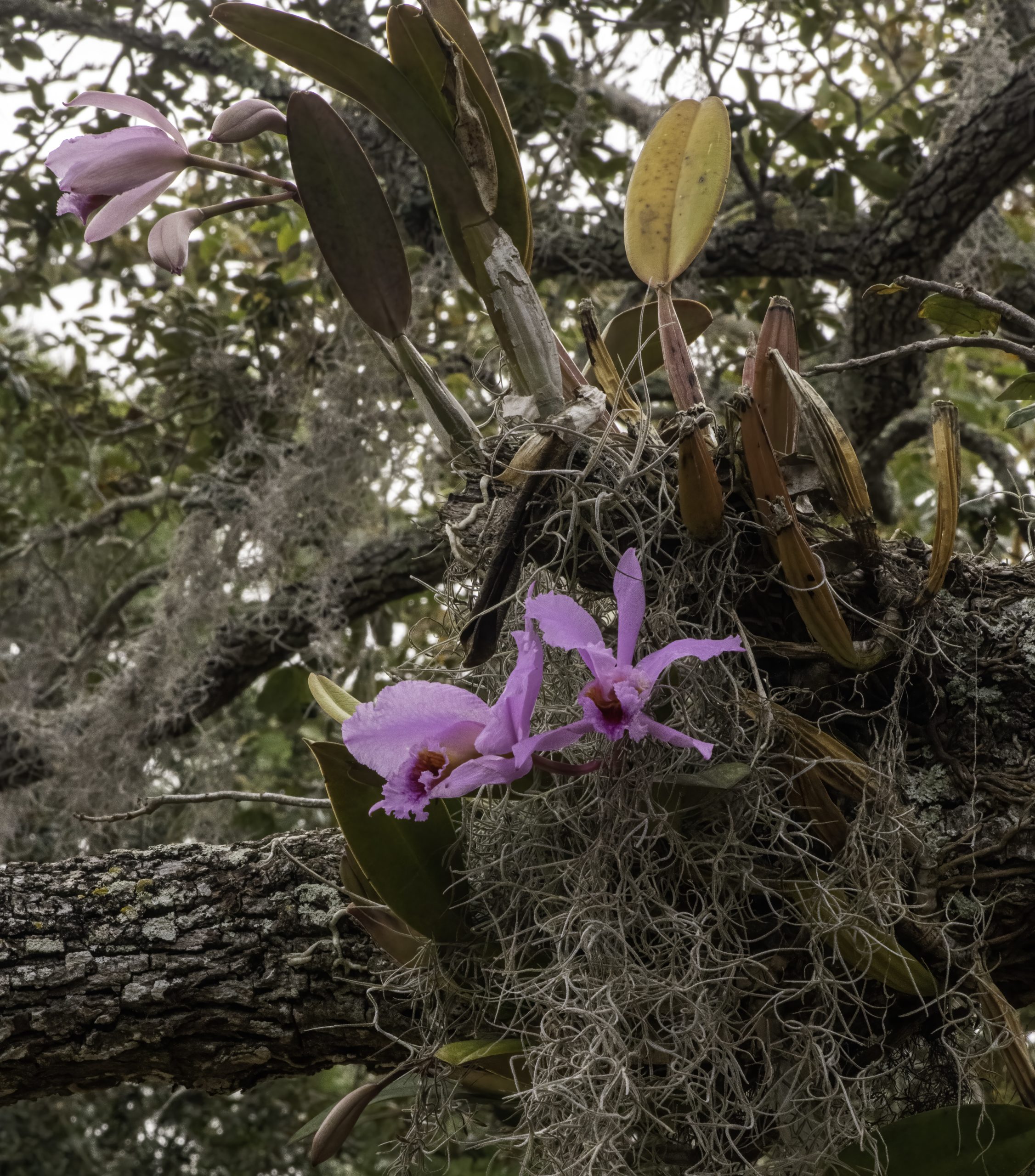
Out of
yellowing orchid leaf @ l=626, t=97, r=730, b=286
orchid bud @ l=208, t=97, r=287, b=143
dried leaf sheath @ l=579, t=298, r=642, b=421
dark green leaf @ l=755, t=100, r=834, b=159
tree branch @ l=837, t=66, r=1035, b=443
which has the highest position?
dark green leaf @ l=755, t=100, r=834, b=159

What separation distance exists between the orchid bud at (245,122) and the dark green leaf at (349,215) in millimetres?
23

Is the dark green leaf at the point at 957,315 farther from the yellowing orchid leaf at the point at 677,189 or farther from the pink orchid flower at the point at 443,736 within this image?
the pink orchid flower at the point at 443,736

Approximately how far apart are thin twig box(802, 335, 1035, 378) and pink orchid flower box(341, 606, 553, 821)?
1.07ft

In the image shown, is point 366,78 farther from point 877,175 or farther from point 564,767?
point 877,175

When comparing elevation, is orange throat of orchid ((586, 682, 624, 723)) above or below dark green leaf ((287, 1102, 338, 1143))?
above

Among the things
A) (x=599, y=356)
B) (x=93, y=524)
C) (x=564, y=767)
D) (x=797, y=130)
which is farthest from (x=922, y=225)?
(x=93, y=524)

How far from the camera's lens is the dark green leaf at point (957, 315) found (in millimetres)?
925

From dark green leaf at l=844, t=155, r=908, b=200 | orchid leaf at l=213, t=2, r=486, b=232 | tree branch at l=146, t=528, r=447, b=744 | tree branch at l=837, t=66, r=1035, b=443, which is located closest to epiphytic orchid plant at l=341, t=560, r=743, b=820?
orchid leaf at l=213, t=2, r=486, b=232

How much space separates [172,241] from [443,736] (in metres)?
0.45

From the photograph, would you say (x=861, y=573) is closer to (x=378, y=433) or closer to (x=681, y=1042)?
(x=681, y=1042)

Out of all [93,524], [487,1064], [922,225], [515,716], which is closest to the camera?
[515,716]

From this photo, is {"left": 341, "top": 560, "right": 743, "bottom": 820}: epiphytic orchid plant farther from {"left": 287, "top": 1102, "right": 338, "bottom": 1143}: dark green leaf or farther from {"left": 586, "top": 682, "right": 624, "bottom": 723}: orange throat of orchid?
{"left": 287, "top": 1102, "right": 338, "bottom": 1143}: dark green leaf

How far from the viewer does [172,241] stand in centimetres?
85

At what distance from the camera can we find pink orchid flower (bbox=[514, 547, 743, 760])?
671 millimetres
